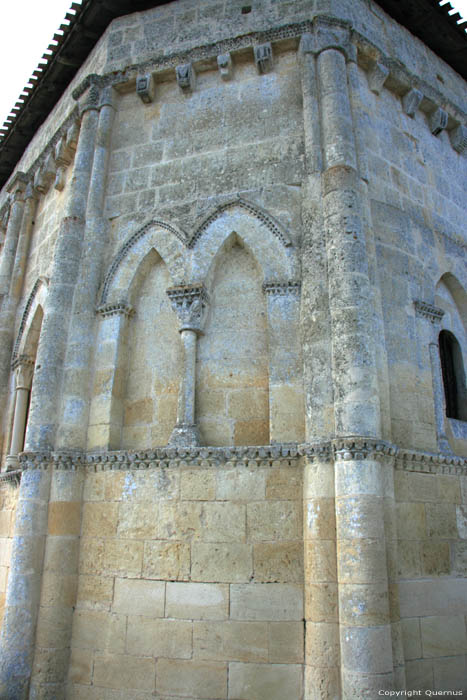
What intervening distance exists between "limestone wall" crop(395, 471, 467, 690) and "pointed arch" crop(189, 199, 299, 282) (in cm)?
288

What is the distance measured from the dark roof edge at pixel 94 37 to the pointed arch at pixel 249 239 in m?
4.41

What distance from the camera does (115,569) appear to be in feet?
20.6

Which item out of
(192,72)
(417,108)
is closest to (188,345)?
(192,72)

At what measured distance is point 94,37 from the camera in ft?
31.2

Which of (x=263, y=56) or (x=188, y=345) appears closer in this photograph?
(x=188, y=345)

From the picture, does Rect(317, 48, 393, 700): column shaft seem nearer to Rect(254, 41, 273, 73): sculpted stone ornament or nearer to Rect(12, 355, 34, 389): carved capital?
Rect(254, 41, 273, 73): sculpted stone ornament

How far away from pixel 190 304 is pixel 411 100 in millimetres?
4890

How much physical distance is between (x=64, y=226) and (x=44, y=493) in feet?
12.3

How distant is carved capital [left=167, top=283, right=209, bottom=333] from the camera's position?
6965mm

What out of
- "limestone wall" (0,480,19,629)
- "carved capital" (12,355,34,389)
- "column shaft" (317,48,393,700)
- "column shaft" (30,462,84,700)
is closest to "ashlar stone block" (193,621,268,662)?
"column shaft" (317,48,393,700)

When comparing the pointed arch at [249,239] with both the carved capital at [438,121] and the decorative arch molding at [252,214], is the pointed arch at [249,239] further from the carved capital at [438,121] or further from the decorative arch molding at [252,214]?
the carved capital at [438,121]

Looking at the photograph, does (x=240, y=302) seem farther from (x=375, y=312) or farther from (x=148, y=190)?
(x=148, y=190)

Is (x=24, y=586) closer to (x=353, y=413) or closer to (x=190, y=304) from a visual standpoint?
(x=190, y=304)

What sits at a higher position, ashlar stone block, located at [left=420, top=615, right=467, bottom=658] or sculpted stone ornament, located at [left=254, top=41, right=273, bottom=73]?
sculpted stone ornament, located at [left=254, top=41, right=273, bottom=73]
